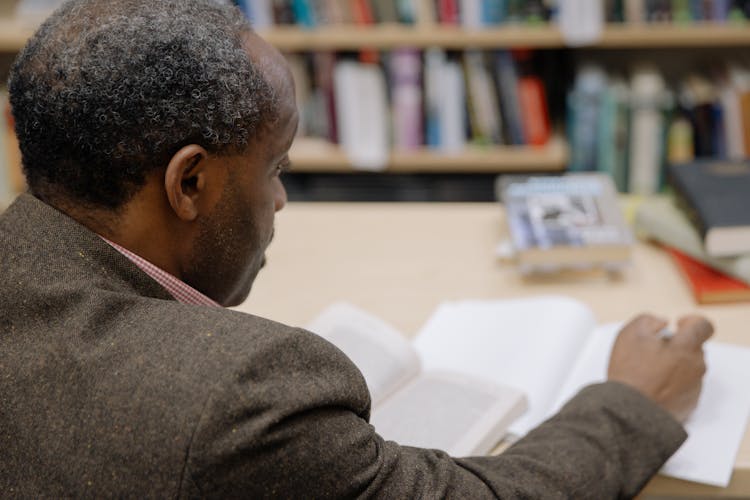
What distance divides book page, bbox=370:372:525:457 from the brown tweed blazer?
220 mm

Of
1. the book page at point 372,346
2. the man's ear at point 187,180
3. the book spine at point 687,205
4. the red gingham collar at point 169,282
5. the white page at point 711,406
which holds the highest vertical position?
the man's ear at point 187,180

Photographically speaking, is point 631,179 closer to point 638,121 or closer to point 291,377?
point 638,121

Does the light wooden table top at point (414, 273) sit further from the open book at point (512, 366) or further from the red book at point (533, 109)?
the red book at point (533, 109)

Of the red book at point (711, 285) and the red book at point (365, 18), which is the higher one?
the red book at point (365, 18)

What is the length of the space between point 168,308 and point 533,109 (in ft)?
5.90

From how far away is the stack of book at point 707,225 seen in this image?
1297 millimetres

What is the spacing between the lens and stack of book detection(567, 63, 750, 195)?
2248 millimetres

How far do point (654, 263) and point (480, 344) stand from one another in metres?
0.37

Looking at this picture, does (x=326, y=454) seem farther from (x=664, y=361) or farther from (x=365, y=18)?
(x=365, y=18)

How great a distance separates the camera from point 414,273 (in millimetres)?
1418

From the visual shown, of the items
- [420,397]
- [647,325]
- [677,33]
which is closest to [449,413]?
[420,397]

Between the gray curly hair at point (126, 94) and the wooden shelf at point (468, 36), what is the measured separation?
1562mm

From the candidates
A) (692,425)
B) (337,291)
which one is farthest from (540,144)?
(692,425)

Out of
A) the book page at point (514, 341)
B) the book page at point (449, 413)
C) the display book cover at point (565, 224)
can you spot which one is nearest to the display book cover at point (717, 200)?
the display book cover at point (565, 224)
